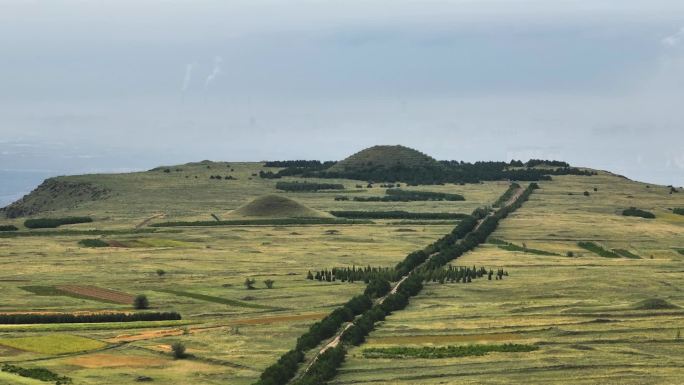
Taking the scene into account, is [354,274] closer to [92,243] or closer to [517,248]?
[517,248]

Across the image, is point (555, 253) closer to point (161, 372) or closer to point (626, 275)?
point (626, 275)

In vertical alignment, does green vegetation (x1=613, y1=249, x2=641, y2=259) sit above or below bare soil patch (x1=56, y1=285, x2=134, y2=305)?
above

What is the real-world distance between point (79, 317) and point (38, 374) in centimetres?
2689

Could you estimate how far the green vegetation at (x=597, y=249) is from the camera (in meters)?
182

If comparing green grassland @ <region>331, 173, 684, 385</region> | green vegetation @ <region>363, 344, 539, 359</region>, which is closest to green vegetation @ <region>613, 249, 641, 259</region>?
green grassland @ <region>331, 173, 684, 385</region>

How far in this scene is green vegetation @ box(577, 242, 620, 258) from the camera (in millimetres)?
182500

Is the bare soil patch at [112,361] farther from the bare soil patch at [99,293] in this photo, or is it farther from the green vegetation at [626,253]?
the green vegetation at [626,253]

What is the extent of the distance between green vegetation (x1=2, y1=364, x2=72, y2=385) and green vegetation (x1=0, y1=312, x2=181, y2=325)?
22.4 m

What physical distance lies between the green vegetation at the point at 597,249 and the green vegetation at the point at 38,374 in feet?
376

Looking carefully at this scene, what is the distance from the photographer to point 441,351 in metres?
94.6

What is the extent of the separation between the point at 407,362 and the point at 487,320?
74.9 ft

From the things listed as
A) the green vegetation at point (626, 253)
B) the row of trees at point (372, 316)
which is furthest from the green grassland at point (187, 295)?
the green vegetation at point (626, 253)

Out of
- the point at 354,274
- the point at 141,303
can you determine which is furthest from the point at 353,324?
the point at 354,274

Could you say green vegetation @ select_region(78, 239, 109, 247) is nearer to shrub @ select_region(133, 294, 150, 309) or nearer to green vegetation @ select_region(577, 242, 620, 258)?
shrub @ select_region(133, 294, 150, 309)
